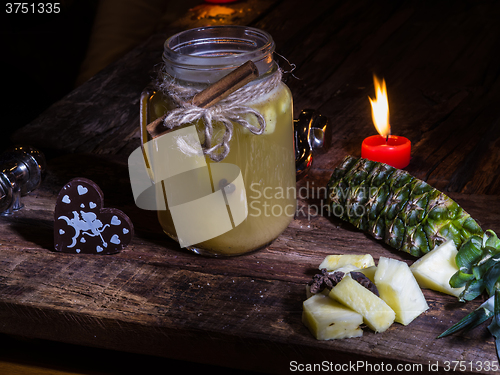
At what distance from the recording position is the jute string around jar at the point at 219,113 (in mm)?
767

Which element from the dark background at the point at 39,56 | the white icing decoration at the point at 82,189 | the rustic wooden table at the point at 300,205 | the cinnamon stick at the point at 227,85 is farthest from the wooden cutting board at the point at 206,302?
the dark background at the point at 39,56

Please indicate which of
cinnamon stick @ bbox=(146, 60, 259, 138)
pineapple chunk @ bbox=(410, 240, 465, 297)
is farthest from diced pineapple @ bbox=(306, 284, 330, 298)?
cinnamon stick @ bbox=(146, 60, 259, 138)

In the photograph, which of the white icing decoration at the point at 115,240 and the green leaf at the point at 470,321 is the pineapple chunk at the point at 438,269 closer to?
the green leaf at the point at 470,321

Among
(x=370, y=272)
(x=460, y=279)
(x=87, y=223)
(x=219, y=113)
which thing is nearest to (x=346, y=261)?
(x=370, y=272)

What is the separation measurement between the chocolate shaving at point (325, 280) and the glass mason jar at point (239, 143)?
15 cm

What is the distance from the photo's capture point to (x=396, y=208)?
903 millimetres

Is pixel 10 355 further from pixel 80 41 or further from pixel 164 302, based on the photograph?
pixel 80 41

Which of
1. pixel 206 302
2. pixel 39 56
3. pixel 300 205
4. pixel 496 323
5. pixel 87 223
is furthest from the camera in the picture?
pixel 39 56

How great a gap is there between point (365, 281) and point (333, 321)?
8 cm

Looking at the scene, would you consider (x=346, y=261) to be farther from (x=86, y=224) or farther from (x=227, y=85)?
(x=86, y=224)

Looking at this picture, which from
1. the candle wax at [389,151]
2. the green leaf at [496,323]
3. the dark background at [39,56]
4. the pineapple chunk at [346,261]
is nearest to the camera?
the green leaf at [496,323]

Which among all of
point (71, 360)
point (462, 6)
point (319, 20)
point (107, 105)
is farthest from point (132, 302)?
point (462, 6)

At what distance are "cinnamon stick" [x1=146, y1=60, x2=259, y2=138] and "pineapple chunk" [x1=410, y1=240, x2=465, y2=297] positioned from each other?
368 millimetres

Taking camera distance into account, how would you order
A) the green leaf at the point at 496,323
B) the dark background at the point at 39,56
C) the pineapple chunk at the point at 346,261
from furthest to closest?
the dark background at the point at 39,56 → the pineapple chunk at the point at 346,261 → the green leaf at the point at 496,323
